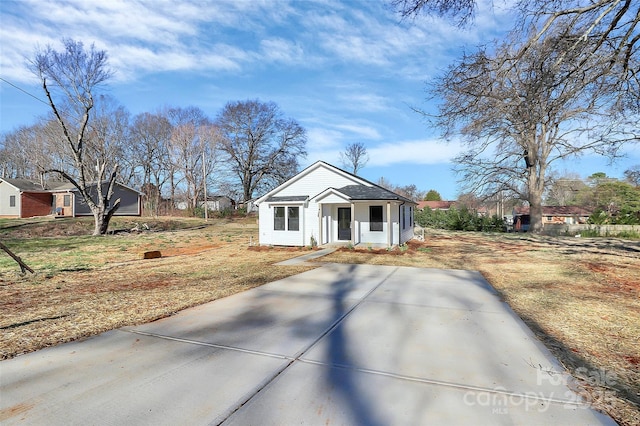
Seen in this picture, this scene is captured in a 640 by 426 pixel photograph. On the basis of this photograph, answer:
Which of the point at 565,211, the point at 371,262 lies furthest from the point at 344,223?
the point at 565,211

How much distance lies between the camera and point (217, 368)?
3.20 metres

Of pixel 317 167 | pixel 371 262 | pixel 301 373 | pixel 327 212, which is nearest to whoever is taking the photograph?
pixel 301 373

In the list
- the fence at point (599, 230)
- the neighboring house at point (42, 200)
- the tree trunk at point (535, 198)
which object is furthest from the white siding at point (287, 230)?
the fence at point (599, 230)

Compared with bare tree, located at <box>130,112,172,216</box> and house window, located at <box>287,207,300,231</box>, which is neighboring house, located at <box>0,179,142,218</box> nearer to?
bare tree, located at <box>130,112,172,216</box>

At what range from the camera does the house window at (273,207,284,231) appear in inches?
661

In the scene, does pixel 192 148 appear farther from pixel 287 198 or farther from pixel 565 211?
pixel 565 211

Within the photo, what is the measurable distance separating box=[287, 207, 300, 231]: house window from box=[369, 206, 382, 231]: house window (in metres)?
3.61

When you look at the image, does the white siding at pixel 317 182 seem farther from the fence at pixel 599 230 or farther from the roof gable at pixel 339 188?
the fence at pixel 599 230

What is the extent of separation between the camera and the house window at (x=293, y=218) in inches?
647

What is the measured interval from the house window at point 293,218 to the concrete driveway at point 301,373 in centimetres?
1122

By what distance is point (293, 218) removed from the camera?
16547 mm

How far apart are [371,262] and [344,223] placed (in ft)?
19.4

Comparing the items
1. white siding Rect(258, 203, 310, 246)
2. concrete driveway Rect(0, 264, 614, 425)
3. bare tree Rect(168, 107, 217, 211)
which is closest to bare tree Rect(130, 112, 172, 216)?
bare tree Rect(168, 107, 217, 211)

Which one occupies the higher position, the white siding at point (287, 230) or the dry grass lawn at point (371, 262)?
the white siding at point (287, 230)
